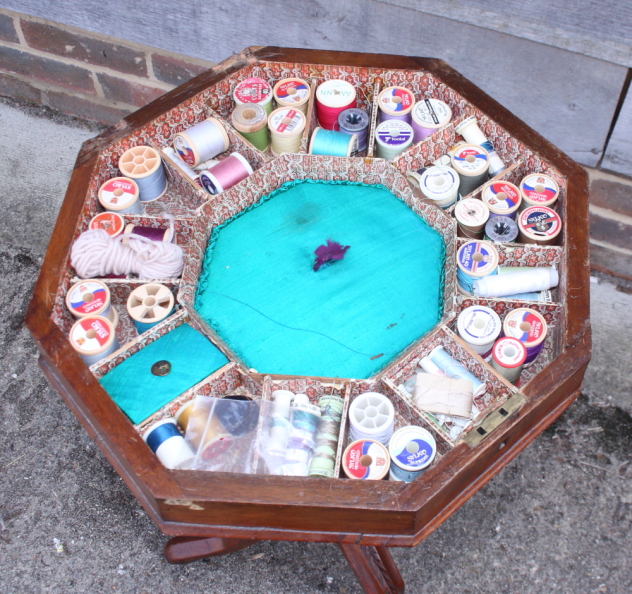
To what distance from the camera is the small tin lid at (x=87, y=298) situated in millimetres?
2529

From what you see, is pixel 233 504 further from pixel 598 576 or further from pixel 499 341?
pixel 598 576

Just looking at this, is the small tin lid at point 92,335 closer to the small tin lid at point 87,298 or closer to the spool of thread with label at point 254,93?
the small tin lid at point 87,298

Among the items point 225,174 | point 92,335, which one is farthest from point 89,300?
point 225,174

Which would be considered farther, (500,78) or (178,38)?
(178,38)

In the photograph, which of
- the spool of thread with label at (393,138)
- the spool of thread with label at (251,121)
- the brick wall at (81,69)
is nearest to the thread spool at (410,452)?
the spool of thread with label at (393,138)

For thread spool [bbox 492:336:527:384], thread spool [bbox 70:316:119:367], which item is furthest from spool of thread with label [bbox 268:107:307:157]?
thread spool [bbox 492:336:527:384]

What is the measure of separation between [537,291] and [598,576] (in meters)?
1.49

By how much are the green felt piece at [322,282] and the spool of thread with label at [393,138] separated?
168mm

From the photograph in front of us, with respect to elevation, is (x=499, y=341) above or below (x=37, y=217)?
above

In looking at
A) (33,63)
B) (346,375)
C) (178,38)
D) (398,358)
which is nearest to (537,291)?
(398,358)

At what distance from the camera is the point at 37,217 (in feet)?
14.0

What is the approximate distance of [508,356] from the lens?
2457 mm

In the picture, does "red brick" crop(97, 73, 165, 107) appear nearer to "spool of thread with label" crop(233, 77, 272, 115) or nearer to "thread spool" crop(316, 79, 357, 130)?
"spool of thread with label" crop(233, 77, 272, 115)

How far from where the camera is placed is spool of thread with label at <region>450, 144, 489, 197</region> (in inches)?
112
